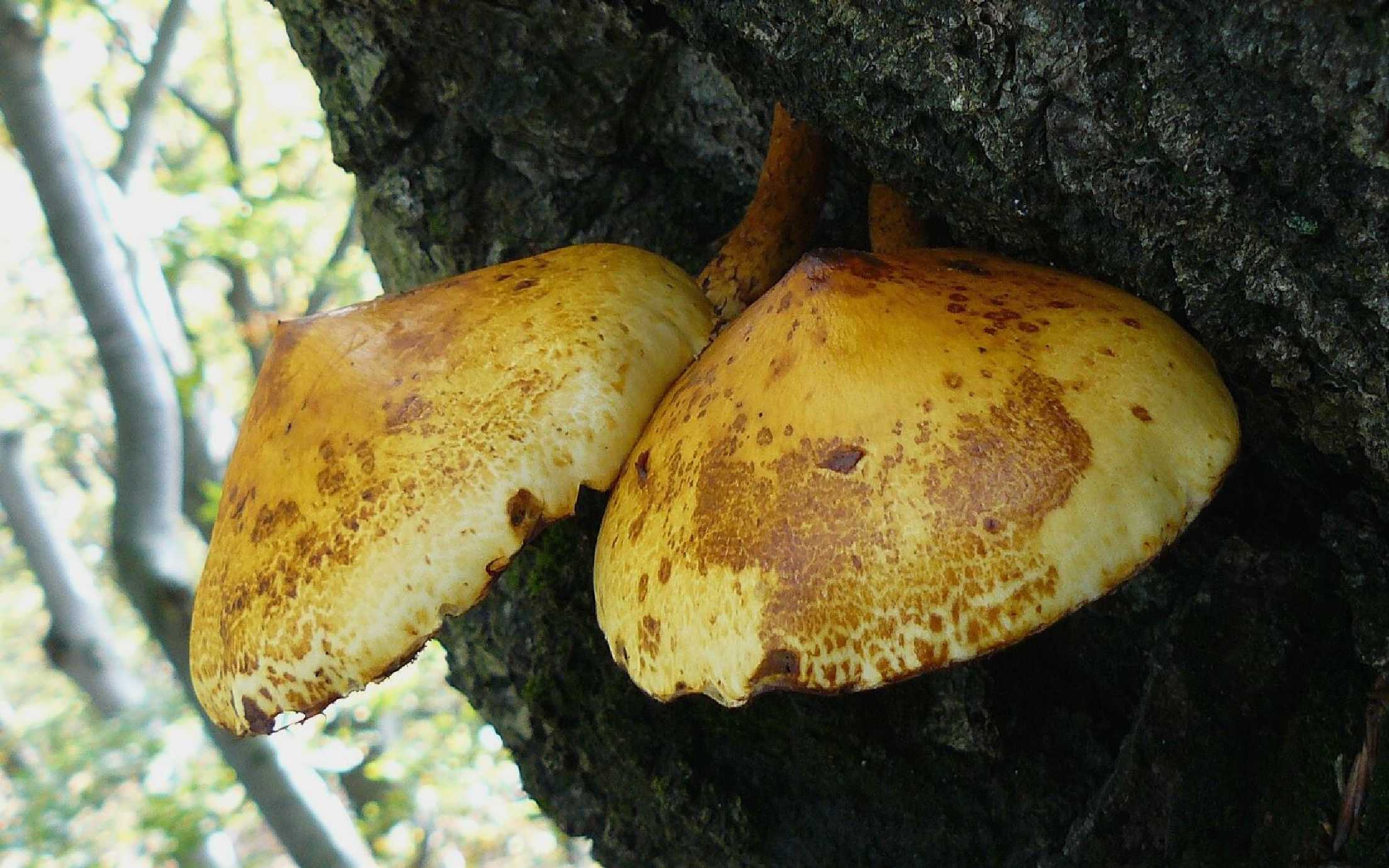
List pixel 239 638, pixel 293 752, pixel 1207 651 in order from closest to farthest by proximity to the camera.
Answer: pixel 239 638 < pixel 1207 651 < pixel 293 752

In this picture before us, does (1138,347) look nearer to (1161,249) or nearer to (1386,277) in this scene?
(1161,249)

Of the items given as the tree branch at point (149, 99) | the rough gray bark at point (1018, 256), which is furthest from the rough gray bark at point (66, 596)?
the rough gray bark at point (1018, 256)

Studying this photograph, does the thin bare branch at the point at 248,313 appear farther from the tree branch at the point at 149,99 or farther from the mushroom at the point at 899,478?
the mushroom at the point at 899,478

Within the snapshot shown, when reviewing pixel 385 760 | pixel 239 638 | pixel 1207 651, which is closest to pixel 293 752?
pixel 385 760

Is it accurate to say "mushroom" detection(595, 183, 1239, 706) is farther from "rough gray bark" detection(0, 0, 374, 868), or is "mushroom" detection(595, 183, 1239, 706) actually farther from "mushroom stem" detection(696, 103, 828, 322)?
"rough gray bark" detection(0, 0, 374, 868)

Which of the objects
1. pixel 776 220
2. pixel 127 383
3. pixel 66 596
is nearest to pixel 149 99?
pixel 127 383
